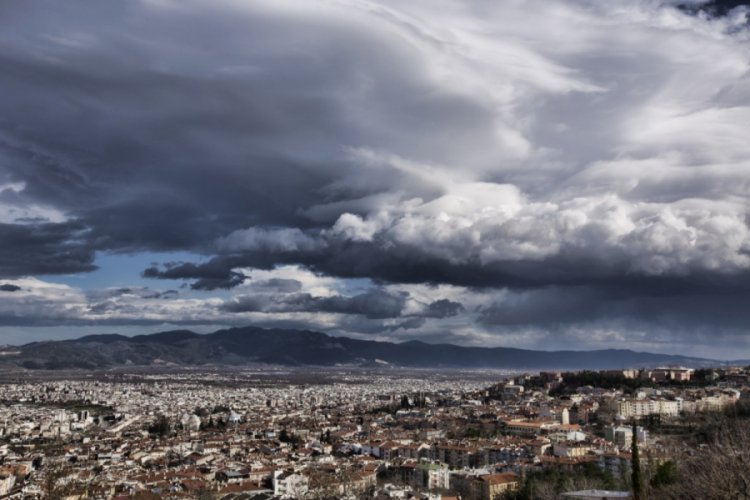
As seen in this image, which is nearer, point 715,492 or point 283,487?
point 715,492

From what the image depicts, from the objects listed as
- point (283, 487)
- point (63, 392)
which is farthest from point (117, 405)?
point (283, 487)

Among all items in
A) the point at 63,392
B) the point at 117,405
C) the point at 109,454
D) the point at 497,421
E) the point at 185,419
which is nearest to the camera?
the point at 109,454

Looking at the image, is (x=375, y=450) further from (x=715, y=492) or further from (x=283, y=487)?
(x=715, y=492)

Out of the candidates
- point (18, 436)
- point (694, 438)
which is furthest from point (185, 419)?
point (694, 438)

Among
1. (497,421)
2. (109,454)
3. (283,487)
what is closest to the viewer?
(283,487)

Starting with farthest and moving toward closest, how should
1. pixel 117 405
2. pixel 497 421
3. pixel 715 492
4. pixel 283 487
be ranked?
pixel 117 405 < pixel 497 421 < pixel 283 487 < pixel 715 492

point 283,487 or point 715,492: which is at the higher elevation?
point 715,492

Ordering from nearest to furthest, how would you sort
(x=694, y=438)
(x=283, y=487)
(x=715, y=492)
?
(x=715, y=492), (x=283, y=487), (x=694, y=438)

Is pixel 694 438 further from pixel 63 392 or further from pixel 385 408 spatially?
pixel 63 392

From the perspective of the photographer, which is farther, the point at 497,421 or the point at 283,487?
the point at 497,421
